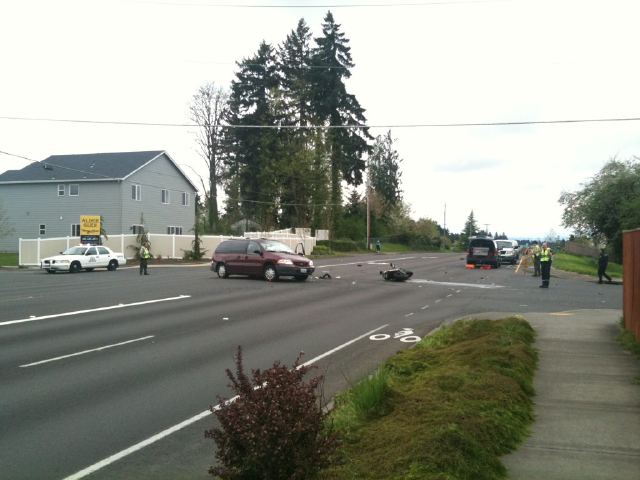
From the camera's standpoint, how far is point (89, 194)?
172ft

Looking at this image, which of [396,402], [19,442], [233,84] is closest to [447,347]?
[396,402]

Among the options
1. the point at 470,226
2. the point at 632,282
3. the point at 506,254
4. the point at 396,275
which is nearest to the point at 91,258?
the point at 396,275

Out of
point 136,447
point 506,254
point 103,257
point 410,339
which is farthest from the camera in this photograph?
point 506,254

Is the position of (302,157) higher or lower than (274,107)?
lower

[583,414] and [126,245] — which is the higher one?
[126,245]

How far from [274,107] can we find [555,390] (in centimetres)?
5849

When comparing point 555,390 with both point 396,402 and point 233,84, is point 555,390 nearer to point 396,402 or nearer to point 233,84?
point 396,402

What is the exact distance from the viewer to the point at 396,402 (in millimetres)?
6453

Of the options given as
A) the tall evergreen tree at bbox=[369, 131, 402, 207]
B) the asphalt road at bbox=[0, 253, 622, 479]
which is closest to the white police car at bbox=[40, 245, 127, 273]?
the asphalt road at bbox=[0, 253, 622, 479]

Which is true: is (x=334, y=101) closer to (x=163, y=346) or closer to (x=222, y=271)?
(x=222, y=271)

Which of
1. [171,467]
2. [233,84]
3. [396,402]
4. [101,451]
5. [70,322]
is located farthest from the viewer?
[233,84]

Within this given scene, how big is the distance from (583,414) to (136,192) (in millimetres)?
50507

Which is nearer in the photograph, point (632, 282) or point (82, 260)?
point (632, 282)

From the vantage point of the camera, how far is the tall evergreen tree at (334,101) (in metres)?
66.5
